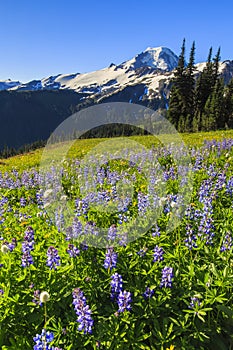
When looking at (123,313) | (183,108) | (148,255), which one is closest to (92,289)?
(123,313)

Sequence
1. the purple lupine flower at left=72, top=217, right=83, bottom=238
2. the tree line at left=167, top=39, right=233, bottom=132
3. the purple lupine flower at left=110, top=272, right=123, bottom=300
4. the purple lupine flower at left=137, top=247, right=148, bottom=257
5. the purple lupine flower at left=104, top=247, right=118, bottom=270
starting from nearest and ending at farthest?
the purple lupine flower at left=110, top=272, right=123, bottom=300 → the purple lupine flower at left=104, top=247, right=118, bottom=270 → the purple lupine flower at left=137, top=247, right=148, bottom=257 → the purple lupine flower at left=72, top=217, right=83, bottom=238 → the tree line at left=167, top=39, right=233, bottom=132

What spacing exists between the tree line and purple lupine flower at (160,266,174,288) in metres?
41.6

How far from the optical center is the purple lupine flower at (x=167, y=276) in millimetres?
3205

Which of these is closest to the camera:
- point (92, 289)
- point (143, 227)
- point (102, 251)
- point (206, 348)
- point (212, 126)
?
point (206, 348)

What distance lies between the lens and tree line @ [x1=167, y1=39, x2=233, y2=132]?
4392 cm

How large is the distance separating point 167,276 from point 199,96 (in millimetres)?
50338

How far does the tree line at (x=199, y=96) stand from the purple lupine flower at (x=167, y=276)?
1636 inches

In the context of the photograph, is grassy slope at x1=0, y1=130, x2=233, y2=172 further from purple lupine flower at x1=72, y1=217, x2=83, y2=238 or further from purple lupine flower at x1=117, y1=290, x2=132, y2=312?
purple lupine flower at x1=117, y1=290, x2=132, y2=312

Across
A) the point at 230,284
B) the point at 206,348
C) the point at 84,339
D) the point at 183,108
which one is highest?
the point at 183,108

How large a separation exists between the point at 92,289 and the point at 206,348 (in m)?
1.40

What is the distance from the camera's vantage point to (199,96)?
4953cm

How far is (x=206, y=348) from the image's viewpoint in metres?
3.19

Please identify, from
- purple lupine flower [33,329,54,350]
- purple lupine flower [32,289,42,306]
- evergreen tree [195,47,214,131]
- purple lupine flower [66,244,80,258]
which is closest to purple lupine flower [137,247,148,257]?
purple lupine flower [66,244,80,258]

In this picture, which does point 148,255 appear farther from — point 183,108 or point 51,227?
point 183,108
